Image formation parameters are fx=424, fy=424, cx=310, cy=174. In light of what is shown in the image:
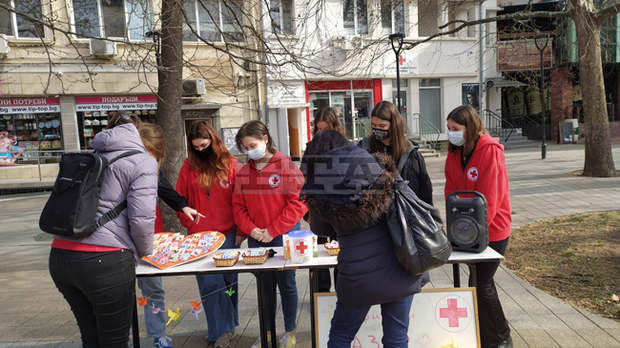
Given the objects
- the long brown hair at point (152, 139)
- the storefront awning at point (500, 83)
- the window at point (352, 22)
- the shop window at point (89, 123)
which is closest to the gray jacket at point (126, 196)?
the long brown hair at point (152, 139)

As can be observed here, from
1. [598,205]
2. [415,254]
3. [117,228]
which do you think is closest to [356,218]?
[415,254]

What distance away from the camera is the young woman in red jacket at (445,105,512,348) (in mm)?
2816

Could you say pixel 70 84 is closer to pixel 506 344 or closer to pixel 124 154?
pixel 124 154

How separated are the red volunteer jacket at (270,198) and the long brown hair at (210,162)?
6.6 inches

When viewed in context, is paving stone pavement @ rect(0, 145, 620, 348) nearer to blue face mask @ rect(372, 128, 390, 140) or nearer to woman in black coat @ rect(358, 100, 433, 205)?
woman in black coat @ rect(358, 100, 433, 205)

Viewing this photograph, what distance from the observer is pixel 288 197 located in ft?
10.8

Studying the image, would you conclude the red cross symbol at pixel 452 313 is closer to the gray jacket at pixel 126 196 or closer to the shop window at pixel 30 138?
Result: the gray jacket at pixel 126 196

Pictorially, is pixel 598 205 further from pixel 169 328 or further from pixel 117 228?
pixel 117 228

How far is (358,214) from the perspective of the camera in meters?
1.95

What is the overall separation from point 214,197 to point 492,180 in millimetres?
2046

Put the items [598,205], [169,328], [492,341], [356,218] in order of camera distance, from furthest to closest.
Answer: [598,205] → [169,328] → [492,341] → [356,218]

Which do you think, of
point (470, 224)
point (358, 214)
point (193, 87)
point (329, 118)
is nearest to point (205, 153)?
point (329, 118)

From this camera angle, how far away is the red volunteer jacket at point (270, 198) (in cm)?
324

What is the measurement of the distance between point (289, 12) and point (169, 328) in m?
16.4
